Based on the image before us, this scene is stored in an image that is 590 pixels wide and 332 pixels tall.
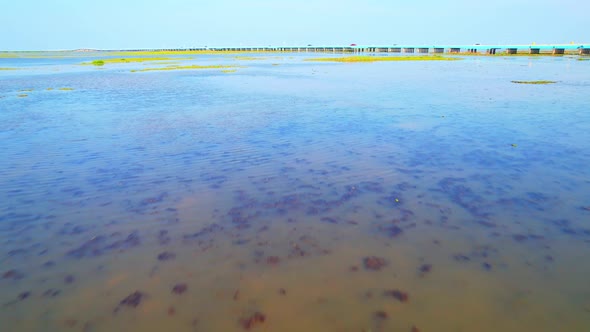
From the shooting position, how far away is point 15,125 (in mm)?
15766

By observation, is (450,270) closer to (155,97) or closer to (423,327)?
(423,327)

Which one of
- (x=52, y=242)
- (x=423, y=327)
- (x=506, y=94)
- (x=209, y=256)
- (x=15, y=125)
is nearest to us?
(x=423, y=327)

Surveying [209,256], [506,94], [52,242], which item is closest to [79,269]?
[52,242]

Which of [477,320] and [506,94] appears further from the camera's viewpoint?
[506,94]

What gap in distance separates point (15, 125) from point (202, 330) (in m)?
16.8

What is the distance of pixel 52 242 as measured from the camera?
6.37 metres

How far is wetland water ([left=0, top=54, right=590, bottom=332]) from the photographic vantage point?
4.70 metres

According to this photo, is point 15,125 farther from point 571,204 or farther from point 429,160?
point 571,204

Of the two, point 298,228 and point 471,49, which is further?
point 471,49

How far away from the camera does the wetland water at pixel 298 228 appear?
470 cm

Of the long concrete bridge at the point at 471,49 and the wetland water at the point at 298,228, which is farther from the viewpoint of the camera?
the long concrete bridge at the point at 471,49

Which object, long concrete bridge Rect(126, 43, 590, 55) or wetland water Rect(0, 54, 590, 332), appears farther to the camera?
long concrete bridge Rect(126, 43, 590, 55)

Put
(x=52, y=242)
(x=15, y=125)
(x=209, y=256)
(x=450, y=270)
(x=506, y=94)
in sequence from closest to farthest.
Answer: (x=450, y=270) < (x=209, y=256) < (x=52, y=242) < (x=15, y=125) < (x=506, y=94)

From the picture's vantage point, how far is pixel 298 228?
6.70 meters
